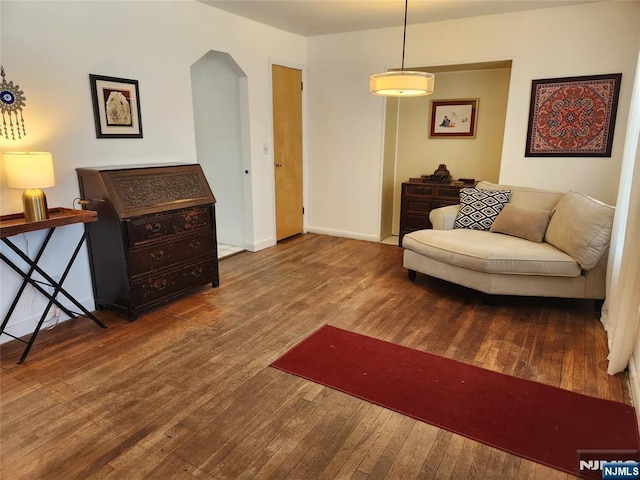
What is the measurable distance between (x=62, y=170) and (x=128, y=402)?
177cm

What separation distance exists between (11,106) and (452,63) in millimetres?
3967

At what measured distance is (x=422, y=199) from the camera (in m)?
4.89

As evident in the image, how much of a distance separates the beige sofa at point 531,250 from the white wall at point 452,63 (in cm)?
64

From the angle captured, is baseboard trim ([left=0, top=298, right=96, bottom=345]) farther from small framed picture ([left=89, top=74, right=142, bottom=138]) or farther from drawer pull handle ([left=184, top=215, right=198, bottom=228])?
small framed picture ([left=89, top=74, right=142, bottom=138])

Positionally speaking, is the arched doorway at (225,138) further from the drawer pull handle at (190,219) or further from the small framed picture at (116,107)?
the drawer pull handle at (190,219)

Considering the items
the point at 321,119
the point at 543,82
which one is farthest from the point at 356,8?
the point at 543,82

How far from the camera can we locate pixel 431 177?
4.99 m

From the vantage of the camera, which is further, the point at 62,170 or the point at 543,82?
the point at 543,82

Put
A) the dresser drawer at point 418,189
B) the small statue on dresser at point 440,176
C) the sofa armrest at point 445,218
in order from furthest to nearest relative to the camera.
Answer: the small statue on dresser at point 440,176
the dresser drawer at point 418,189
the sofa armrest at point 445,218

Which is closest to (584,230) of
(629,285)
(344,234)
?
(629,285)

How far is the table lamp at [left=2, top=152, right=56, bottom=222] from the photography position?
2463 mm

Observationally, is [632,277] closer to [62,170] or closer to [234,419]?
[234,419]

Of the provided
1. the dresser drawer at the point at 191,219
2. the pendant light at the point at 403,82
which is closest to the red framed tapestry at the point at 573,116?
the pendant light at the point at 403,82

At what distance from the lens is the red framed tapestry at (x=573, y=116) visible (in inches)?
151
